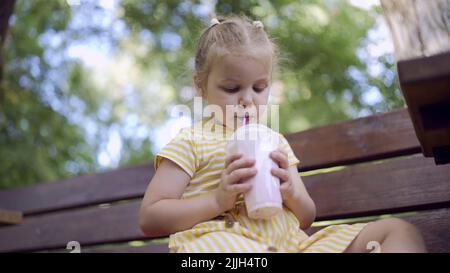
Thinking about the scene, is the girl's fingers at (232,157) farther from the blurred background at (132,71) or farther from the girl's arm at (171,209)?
the blurred background at (132,71)

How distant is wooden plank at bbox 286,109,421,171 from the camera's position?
90.7 inches

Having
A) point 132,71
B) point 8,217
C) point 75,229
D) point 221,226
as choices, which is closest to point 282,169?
point 221,226

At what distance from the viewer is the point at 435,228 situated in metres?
2.06

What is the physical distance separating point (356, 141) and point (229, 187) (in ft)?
3.31

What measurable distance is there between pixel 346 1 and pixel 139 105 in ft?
11.7

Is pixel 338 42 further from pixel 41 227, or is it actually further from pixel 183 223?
pixel 183 223

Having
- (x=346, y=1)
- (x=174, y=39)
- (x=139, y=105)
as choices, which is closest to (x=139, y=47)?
(x=174, y=39)

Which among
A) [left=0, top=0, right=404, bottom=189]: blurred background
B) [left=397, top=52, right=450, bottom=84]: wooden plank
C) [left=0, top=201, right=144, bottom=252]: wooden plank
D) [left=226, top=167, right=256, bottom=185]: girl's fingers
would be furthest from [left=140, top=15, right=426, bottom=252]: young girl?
[left=0, top=0, right=404, bottom=189]: blurred background

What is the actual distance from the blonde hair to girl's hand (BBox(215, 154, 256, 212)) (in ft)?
1.45

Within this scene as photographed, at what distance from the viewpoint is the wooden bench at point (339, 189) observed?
2.14 metres

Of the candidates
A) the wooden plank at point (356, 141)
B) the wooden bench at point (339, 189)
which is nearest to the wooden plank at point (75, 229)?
the wooden bench at point (339, 189)

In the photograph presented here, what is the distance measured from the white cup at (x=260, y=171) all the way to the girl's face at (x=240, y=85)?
304mm

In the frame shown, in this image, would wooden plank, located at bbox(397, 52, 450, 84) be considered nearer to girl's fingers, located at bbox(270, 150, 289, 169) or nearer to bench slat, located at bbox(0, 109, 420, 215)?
girl's fingers, located at bbox(270, 150, 289, 169)

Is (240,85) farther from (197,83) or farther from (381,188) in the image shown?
(381,188)
